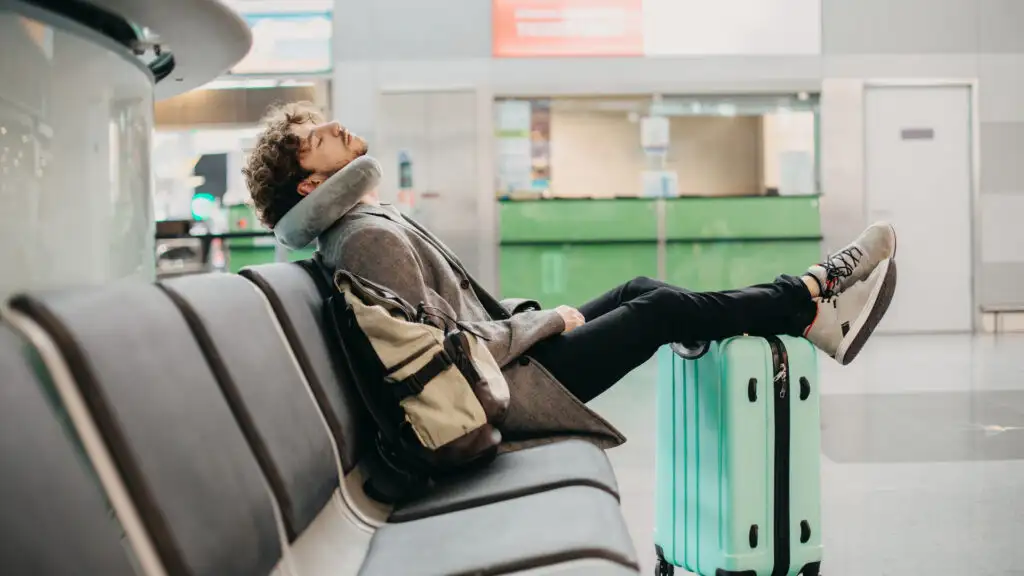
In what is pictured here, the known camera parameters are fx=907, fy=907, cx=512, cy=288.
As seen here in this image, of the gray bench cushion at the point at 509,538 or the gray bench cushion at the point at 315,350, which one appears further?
the gray bench cushion at the point at 315,350

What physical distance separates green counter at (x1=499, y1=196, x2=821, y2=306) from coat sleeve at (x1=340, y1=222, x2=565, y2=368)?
6.54 meters

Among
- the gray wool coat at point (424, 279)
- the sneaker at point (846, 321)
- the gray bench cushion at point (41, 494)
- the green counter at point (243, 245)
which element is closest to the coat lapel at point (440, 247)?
the gray wool coat at point (424, 279)

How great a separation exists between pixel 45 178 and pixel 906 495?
9.46 feet

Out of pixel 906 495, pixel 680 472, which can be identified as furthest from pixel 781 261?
pixel 680 472

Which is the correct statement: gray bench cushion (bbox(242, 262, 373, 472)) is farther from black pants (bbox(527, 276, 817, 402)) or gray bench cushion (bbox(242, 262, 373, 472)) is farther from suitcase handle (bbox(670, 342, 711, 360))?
suitcase handle (bbox(670, 342, 711, 360))

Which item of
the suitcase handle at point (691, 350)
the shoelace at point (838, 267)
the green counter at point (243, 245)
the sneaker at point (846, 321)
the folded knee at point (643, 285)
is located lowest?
the suitcase handle at point (691, 350)

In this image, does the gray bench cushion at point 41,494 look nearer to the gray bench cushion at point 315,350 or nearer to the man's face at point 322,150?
the gray bench cushion at point 315,350

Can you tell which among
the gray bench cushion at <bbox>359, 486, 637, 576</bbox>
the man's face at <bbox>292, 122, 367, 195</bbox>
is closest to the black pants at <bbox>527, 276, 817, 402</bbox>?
the gray bench cushion at <bbox>359, 486, 637, 576</bbox>

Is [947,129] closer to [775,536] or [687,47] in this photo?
[687,47]

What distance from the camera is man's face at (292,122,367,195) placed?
2.43 meters

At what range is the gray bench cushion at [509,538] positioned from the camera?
132 centimetres

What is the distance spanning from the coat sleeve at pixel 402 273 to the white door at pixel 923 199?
794 cm

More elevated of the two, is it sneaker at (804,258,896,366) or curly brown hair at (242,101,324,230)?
curly brown hair at (242,101,324,230)

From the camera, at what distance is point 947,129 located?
365 inches
